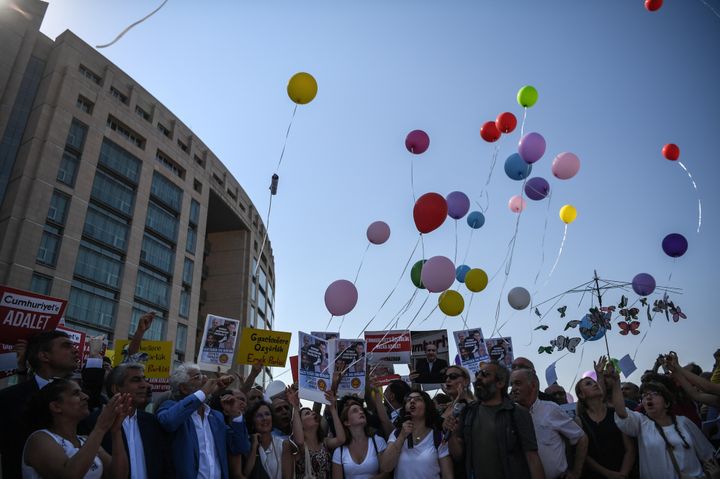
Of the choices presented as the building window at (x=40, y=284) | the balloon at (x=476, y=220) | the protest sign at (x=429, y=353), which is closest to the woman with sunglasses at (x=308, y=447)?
the protest sign at (x=429, y=353)

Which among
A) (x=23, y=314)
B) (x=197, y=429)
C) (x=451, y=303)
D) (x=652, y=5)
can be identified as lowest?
(x=197, y=429)

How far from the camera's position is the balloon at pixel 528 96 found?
1012 centimetres

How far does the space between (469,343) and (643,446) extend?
159 inches

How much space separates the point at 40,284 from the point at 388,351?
2759 centimetres

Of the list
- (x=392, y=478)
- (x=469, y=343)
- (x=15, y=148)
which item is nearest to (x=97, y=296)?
(x=15, y=148)

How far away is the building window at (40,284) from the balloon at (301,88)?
26038 millimetres

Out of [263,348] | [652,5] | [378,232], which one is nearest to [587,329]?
[378,232]

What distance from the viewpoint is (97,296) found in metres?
31.1

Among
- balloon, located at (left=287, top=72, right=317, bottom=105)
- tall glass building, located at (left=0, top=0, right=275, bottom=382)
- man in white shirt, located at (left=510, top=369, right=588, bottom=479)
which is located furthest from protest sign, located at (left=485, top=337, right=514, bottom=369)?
tall glass building, located at (left=0, top=0, right=275, bottom=382)

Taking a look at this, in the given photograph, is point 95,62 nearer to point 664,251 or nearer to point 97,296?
point 97,296

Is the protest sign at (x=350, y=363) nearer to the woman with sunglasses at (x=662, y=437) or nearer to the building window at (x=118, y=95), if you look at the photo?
the woman with sunglasses at (x=662, y=437)

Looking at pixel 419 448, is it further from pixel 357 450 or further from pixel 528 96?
pixel 528 96

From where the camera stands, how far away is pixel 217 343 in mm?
7723

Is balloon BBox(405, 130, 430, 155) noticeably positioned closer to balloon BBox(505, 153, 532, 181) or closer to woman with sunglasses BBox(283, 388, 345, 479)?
balloon BBox(505, 153, 532, 181)
